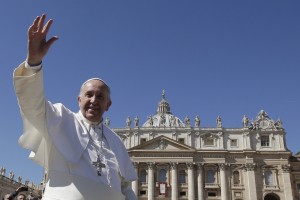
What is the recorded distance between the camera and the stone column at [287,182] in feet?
133

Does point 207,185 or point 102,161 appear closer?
point 102,161

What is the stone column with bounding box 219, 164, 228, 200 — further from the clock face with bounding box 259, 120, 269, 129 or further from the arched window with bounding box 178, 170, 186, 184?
the clock face with bounding box 259, 120, 269, 129

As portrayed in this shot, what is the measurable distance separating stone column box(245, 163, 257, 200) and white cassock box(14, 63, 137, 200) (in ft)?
134

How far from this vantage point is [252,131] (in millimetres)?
43875

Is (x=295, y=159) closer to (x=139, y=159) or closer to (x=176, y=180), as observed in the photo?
(x=176, y=180)

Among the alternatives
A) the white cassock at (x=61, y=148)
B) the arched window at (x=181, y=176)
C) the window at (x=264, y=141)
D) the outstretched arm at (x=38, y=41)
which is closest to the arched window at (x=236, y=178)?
the window at (x=264, y=141)

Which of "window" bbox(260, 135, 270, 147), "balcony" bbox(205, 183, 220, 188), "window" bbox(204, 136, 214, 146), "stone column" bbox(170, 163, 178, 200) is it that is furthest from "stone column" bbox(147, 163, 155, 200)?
"window" bbox(260, 135, 270, 147)

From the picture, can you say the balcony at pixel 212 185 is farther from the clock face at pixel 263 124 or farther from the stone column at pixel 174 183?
the clock face at pixel 263 124

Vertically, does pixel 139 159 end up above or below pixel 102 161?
above

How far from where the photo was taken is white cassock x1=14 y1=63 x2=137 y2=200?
7.59 ft

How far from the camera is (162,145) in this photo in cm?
4275

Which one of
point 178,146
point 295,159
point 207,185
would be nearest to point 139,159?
point 178,146

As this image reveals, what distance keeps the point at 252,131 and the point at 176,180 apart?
38.8 feet

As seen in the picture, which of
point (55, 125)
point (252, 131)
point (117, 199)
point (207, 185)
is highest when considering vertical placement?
point (252, 131)
